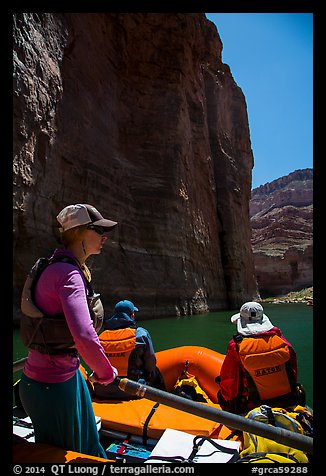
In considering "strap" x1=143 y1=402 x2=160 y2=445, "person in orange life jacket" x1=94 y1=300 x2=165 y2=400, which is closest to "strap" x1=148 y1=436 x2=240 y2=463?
"strap" x1=143 y1=402 x2=160 y2=445

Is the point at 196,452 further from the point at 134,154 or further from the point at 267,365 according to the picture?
the point at 134,154

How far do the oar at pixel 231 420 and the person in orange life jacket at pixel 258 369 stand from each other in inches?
46.8

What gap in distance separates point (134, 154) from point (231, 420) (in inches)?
773

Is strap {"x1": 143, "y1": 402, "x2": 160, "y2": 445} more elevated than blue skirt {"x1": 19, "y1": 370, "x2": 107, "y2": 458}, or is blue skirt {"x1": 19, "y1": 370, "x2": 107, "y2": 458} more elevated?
blue skirt {"x1": 19, "y1": 370, "x2": 107, "y2": 458}

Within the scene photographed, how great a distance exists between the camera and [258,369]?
2.85 m

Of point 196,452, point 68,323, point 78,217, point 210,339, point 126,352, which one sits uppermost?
point 78,217

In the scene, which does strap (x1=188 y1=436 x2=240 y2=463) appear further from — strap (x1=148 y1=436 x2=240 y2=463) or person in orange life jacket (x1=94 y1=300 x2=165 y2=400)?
person in orange life jacket (x1=94 y1=300 x2=165 y2=400)

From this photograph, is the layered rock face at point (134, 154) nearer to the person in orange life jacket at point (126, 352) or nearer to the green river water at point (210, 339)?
the green river water at point (210, 339)

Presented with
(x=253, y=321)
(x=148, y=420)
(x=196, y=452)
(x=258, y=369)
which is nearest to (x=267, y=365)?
(x=258, y=369)

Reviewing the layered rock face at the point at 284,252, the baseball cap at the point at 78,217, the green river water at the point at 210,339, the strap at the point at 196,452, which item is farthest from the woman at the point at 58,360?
the layered rock face at the point at 284,252

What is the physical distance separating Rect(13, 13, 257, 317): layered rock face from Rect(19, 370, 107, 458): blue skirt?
10.3 metres

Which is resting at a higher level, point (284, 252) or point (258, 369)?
point (284, 252)

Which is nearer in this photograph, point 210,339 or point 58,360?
point 58,360

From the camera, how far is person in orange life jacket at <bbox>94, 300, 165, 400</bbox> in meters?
3.55
